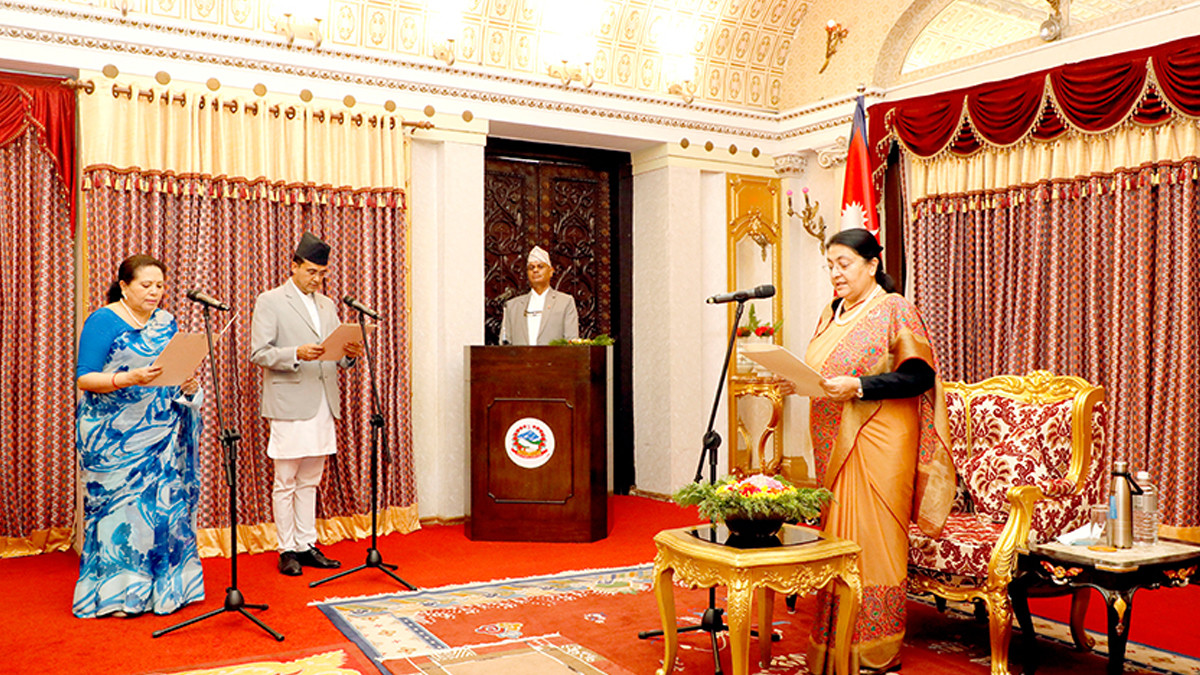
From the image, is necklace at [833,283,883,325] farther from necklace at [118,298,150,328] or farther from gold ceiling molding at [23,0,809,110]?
gold ceiling molding at [23,0,809,110]

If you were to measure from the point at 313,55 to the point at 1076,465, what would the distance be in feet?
15.4

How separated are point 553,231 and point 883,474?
441 cm

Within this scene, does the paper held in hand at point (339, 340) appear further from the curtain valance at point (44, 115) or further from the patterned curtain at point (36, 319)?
the curtain valance at point (44, 115)

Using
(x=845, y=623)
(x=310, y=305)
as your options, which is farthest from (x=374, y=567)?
(x=845, y=623)

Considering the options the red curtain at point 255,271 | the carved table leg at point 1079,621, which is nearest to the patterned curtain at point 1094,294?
the carved table leg at point 1079,621

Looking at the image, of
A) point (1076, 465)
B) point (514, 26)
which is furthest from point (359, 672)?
point (514, 26)

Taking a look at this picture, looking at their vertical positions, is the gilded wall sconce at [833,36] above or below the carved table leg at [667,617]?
above

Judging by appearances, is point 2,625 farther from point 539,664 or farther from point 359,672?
point 539,664

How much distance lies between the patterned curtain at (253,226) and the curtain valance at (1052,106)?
A: 3366mm

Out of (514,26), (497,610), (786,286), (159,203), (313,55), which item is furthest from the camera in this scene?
(786,286)

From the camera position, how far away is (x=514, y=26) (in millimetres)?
6621

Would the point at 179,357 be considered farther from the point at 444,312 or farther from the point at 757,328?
the point at 757,328

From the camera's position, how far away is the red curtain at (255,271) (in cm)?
540

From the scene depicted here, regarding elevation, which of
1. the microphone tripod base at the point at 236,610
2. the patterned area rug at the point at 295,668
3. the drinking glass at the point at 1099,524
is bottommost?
the patterned area rug at the point at 295,668
